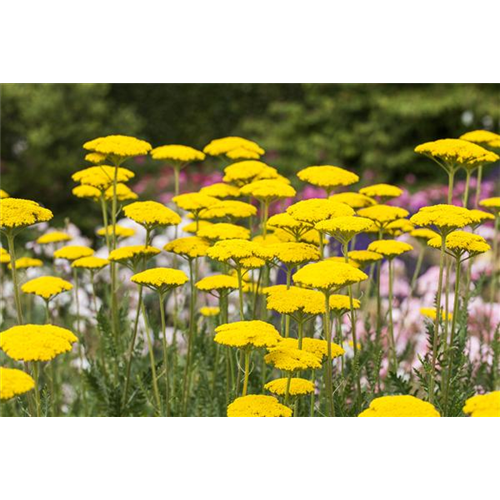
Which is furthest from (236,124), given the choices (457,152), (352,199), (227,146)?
(457,152)

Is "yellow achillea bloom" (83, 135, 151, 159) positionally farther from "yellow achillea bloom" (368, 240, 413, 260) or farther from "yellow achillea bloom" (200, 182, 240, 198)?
"yellow achillea bloom" (368, 240, 413, 260)

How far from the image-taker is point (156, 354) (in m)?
3.64

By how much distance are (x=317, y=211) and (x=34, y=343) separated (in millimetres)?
830

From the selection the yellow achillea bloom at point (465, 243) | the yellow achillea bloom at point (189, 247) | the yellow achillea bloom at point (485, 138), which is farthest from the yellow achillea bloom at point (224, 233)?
the yellow achillea bloom at point (485, 138)

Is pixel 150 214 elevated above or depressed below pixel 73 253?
above

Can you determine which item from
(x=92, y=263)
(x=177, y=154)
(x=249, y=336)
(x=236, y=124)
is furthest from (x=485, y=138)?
(x=236, y=124)

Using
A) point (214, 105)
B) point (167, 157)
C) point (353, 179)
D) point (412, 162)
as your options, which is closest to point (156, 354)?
point (167, 157)

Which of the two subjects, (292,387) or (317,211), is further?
(317,211)

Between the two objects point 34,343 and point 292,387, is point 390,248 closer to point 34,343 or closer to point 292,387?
point 292,387

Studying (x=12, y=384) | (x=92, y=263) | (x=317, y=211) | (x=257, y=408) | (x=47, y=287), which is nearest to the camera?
(x=12, y=384)

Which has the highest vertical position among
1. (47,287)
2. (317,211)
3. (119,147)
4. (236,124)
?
(236,124)

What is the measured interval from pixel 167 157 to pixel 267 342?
3.62 feet

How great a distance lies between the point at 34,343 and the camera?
1.90 meters

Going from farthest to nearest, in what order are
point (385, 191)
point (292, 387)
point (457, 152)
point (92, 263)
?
point (92, 263) < point (385, 191) < point (457, 152) < point (292, 387)
